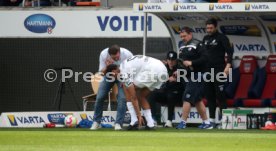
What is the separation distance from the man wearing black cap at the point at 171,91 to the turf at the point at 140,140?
8.89 ft

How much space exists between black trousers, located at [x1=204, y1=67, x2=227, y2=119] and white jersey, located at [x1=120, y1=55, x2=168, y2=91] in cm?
137

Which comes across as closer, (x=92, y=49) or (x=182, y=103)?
(x=182, y=103)

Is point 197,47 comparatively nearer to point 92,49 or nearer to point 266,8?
point 266,8

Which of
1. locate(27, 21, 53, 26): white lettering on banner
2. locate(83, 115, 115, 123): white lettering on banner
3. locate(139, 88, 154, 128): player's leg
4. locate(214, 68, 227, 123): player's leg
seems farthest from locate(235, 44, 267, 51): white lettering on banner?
locate(27, 21, 53, 26): white lettering on banner

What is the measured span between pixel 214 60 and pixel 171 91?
1.74 meters

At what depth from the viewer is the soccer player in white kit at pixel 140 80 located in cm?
2023

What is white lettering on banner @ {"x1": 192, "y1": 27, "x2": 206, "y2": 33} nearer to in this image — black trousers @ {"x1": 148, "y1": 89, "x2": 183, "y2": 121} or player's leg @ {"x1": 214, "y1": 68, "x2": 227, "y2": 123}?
black trousers @ {"x1": 148, "y1": 89, "x2": 183, "y2": 121}

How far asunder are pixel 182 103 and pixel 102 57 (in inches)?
123

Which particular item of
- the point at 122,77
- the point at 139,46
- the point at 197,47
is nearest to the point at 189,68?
the point at 197,47

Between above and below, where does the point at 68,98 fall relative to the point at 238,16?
below

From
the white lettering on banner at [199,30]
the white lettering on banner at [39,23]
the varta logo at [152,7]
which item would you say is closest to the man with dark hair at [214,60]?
the varta logo at [152,7]

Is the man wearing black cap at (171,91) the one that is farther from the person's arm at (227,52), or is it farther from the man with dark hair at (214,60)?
the person's arm at (227,52)

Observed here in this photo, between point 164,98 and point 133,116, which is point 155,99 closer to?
point 164,98

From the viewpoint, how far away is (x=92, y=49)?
27.7 m
